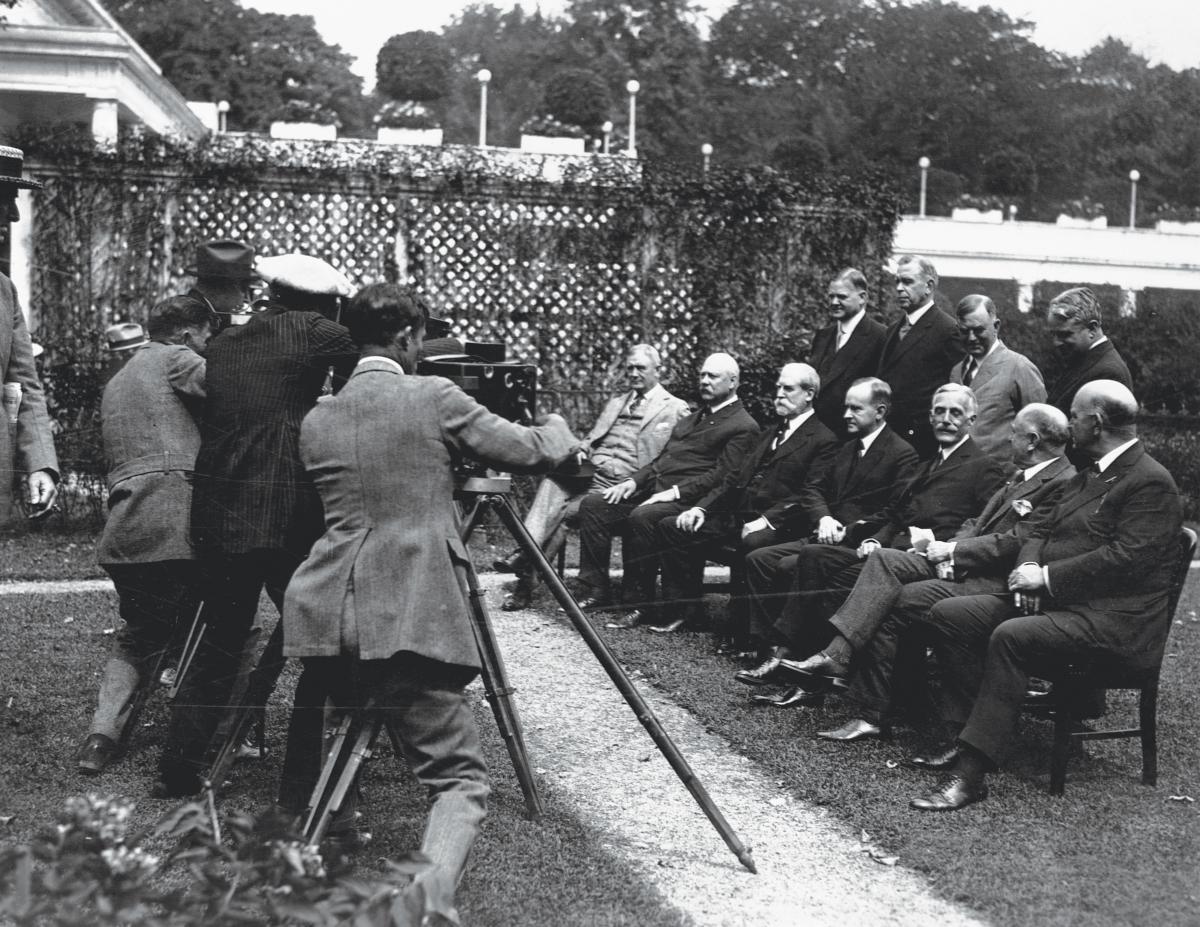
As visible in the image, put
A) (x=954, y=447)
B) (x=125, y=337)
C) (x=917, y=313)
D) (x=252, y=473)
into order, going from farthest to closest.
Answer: (x=125, y=337) < (x=917, y=313) < (x=954, y=447) < (x=252, y=473)

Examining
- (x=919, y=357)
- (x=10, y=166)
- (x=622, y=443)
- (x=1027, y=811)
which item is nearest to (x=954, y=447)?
(x=919, y=357)

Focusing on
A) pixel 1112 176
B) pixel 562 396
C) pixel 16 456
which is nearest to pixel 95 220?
Result: pixel 562 396

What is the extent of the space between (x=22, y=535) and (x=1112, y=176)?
5132 cm

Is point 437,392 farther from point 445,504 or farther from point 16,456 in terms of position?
point 16,456

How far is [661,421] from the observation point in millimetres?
10078

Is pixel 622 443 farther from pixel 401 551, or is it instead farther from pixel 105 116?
pixel 105 116

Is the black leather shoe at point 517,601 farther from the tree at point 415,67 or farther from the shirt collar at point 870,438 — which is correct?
the tree at point 415,67

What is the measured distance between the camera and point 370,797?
18.3 ft

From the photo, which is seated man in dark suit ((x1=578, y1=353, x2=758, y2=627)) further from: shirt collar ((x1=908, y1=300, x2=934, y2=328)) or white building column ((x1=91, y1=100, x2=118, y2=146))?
white building column ((x1=91, y1=100, x2=118, y2=146))

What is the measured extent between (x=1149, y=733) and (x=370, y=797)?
127 inches

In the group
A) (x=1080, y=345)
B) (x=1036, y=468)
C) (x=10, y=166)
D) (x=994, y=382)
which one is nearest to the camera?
(x=10, y=166)

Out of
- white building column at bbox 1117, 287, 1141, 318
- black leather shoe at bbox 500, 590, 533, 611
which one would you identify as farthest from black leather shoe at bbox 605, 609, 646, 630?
white building column at bbox 1117, 287, 1141, 318

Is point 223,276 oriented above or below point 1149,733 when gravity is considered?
above

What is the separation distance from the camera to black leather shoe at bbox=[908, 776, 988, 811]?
5.57 m
